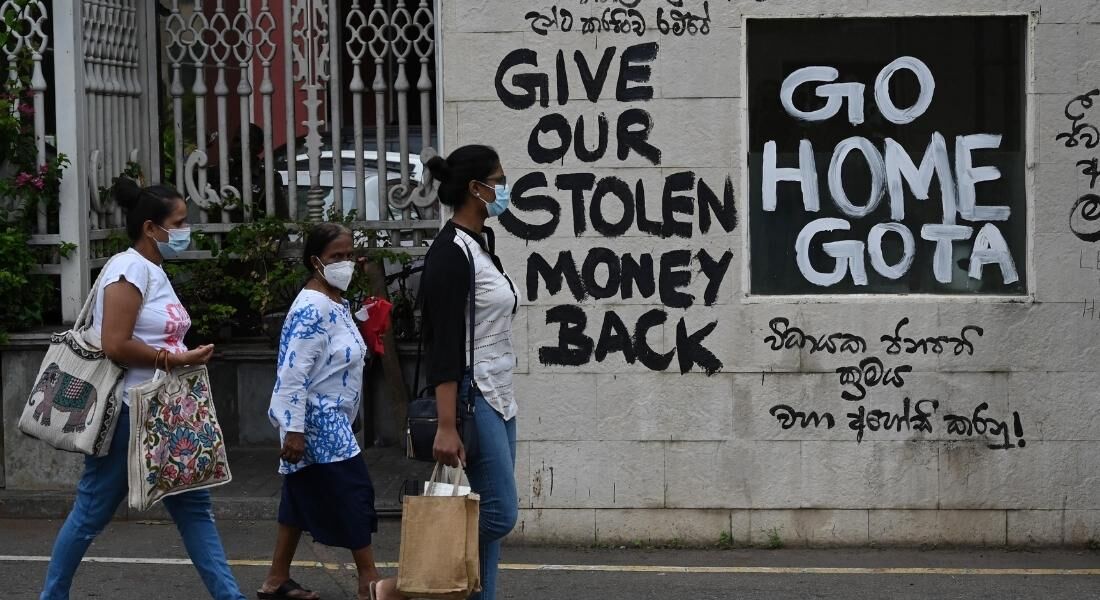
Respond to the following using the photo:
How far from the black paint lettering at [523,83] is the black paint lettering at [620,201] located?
0.50m

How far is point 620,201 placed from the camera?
23.0ft

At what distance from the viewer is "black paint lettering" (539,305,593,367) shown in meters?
7.02

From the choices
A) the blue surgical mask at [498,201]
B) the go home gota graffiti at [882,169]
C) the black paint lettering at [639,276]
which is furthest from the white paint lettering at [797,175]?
the blue surgical mask at [498,201]

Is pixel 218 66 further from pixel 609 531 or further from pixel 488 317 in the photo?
pixel 488 317

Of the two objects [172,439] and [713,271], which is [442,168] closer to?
[172,439]

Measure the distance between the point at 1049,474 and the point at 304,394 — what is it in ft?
12.2

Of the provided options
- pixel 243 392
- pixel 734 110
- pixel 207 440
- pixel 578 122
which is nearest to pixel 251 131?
pixel 243 392

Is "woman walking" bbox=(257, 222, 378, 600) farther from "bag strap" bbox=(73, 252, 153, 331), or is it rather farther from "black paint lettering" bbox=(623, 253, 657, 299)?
"black paint lettering" bbox=(623, 253, 657, 299)

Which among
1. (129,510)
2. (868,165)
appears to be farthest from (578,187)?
(129,510)

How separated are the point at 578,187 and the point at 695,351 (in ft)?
3.30

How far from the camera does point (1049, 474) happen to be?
689cm

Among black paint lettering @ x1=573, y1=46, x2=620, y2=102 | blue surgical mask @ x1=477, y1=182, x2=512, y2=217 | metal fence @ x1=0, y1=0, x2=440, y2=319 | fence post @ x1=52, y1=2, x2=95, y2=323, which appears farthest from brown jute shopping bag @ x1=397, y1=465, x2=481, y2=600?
fence post @ x1=52, y1=2, x2=95, y2=323

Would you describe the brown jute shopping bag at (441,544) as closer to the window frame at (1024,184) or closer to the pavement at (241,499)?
the window frame at (1024,184)

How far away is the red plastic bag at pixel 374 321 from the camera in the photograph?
7.71m
